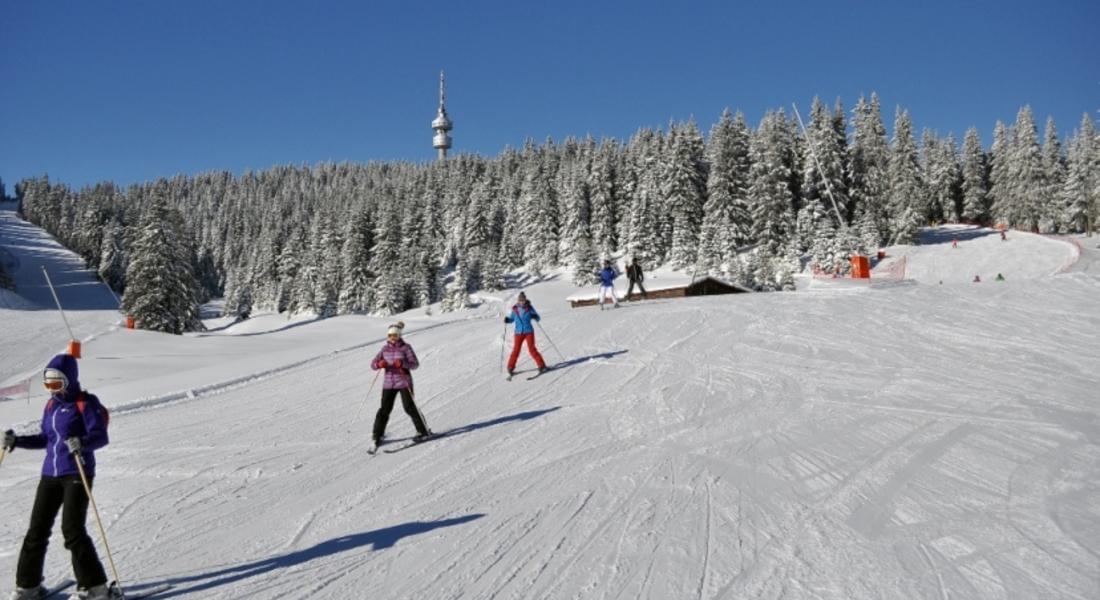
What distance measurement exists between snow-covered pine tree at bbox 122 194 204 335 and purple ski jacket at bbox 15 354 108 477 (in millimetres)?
40448

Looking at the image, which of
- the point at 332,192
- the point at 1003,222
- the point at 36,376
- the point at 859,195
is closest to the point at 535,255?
the point at 859,195

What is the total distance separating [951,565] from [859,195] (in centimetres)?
5932

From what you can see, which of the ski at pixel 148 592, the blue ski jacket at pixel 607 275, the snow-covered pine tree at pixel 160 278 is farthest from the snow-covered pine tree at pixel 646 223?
the ski at pixel 148 592

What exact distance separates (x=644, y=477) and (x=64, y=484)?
211 inches

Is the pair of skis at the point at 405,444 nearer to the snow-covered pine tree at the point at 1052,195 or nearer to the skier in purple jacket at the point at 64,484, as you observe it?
the skier in purple jacket at the point at 64,484

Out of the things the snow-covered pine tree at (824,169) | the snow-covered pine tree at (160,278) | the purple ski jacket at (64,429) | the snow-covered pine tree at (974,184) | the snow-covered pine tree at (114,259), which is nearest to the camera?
the purple ski jacket at (64,429)

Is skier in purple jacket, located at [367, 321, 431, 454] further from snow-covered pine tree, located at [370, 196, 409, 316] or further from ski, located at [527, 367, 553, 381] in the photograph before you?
snow-covered pine tree, located at [370, 196, 409, 316]

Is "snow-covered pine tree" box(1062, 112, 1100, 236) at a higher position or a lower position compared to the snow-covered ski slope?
higher

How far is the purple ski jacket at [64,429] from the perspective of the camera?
15.7ft

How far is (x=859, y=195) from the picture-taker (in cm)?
5716

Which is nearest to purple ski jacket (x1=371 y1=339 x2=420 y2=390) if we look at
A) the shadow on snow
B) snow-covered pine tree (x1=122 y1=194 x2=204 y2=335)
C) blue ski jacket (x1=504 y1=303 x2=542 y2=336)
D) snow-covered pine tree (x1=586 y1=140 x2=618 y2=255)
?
the shadow on snow

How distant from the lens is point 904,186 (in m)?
59.4

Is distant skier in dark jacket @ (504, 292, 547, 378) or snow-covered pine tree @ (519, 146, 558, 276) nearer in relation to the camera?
distant skier in dark jacket @ (504, 292, 547, 378)

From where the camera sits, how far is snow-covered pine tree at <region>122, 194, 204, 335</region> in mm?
39812
